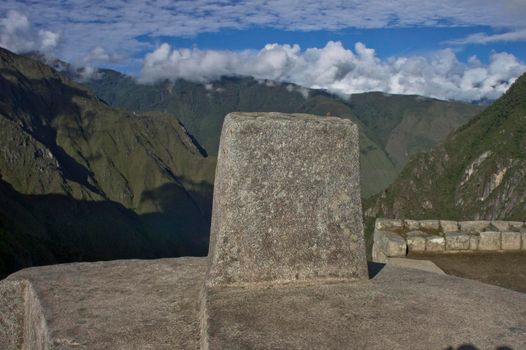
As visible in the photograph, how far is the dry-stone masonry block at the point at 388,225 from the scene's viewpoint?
14188mm

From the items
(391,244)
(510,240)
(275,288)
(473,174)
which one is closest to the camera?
(275,288)

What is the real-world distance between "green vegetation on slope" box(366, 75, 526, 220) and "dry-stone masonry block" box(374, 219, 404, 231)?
349 feet

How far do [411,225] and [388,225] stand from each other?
635 mm

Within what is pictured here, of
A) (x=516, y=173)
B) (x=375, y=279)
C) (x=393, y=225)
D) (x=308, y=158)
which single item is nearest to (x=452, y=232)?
(x=393, y=225)

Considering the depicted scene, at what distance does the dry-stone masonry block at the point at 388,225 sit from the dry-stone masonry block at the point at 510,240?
2.63 meters

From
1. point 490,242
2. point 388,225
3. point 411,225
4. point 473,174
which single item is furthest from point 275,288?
point 473,174

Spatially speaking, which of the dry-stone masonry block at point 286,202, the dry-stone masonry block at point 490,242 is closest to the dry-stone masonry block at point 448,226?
the dry-stone masonry block at point 490,242

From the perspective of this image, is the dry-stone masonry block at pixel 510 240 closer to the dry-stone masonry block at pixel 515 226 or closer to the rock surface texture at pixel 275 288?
the dry-stone masonry block at pixel 515 226

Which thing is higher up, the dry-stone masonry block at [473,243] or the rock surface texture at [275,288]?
the rock surface texture at [275,288]

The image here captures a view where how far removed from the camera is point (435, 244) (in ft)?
41.8

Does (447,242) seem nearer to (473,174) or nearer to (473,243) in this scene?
(473,243)

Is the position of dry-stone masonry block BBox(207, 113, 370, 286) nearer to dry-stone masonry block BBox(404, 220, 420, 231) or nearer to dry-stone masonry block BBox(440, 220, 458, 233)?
dry-stone masonry block BBox(404, 220, 420, 231)

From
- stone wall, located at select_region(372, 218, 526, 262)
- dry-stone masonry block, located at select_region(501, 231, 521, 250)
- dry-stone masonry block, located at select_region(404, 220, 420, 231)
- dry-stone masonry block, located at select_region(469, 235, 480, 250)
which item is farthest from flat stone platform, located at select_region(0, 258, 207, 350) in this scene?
dry-stone masonry block, located at select_region(501, 231, 521, 250)

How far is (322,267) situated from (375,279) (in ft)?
2.61
